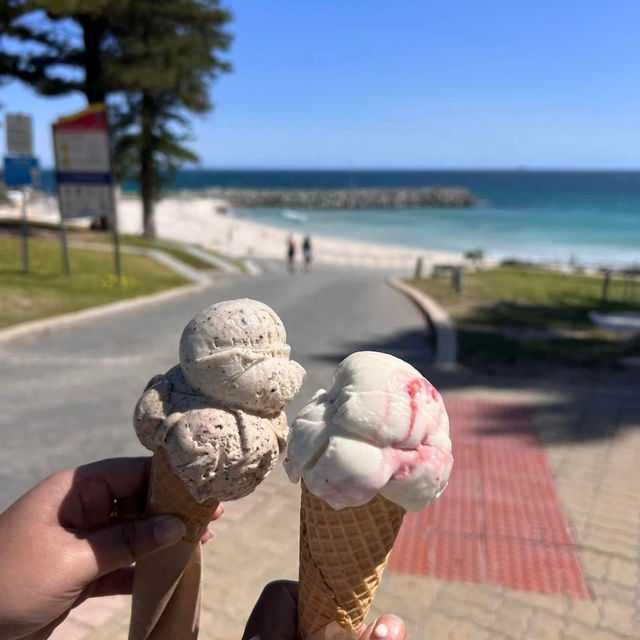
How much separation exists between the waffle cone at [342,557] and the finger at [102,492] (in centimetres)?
80

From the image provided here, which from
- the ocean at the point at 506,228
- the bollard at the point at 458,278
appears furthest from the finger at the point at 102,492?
the ocean at the point at 506,228

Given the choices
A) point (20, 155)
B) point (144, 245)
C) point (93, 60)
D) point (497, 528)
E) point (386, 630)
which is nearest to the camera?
point (386, 630)

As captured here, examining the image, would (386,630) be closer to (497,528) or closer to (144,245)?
(497,528)

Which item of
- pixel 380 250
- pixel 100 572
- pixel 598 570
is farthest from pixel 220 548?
pixel 380 250

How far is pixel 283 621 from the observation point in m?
2.25

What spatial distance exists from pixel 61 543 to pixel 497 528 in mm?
3409

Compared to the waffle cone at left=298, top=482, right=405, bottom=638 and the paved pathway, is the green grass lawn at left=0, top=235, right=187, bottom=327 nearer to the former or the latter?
the paved pathway

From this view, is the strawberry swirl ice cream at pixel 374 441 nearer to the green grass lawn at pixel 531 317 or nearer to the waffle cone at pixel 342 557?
the waffle cone at pixel 342 557

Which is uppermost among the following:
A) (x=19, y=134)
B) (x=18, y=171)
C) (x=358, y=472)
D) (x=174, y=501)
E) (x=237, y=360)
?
(x=19, y=134)

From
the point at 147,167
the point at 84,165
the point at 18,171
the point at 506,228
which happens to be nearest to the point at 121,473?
the point at 84,165

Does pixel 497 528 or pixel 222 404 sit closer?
pixel 222 404

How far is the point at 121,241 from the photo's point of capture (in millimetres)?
23312

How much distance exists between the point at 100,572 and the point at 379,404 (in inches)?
47.0

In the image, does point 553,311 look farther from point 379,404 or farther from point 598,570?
point 379,404
